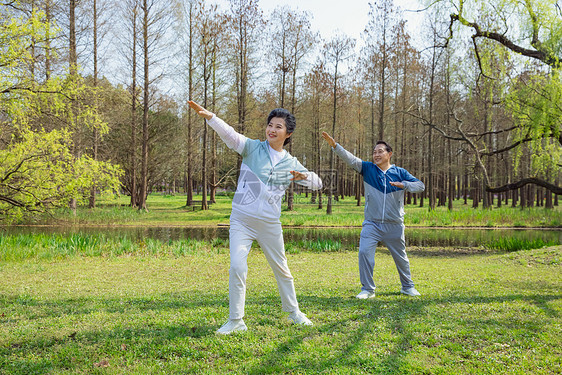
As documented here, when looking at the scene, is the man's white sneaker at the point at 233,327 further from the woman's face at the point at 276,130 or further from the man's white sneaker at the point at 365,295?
the man's white sneaker at the point at 365,295

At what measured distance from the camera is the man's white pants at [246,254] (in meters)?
3.71

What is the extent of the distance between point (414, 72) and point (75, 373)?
31.0 m

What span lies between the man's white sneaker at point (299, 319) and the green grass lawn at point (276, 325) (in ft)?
0.44

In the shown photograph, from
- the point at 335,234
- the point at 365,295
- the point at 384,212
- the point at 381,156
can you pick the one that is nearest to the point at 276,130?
the point at 381,156

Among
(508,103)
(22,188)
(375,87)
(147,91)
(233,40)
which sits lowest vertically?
(22,188)

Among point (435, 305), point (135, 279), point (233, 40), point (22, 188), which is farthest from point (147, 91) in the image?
point (435, 305)

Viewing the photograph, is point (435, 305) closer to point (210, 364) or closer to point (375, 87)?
point (210, 364)

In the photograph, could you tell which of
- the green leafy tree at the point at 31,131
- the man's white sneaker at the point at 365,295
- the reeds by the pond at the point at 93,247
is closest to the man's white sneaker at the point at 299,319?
the man's white sneaker at the point at 365,295

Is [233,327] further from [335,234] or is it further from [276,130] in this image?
[335,234]

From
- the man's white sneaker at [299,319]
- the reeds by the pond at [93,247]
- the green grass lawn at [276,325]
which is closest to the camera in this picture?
the green grass lawn at [276,325]

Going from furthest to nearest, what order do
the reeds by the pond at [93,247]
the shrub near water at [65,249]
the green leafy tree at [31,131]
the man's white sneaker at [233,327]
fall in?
the reeds by the pond at [93,247]
the shrub near water at [65,249]
the green leafy tree at [31,131]
the man's white sneaker at [233,327]

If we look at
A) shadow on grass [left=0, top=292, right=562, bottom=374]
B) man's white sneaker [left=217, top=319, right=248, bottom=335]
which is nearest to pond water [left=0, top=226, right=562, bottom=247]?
shadow on grass [left=0, top=292, right=562, bottom=374]

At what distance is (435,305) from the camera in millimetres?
4824

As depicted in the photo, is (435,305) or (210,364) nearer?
(210,364)
